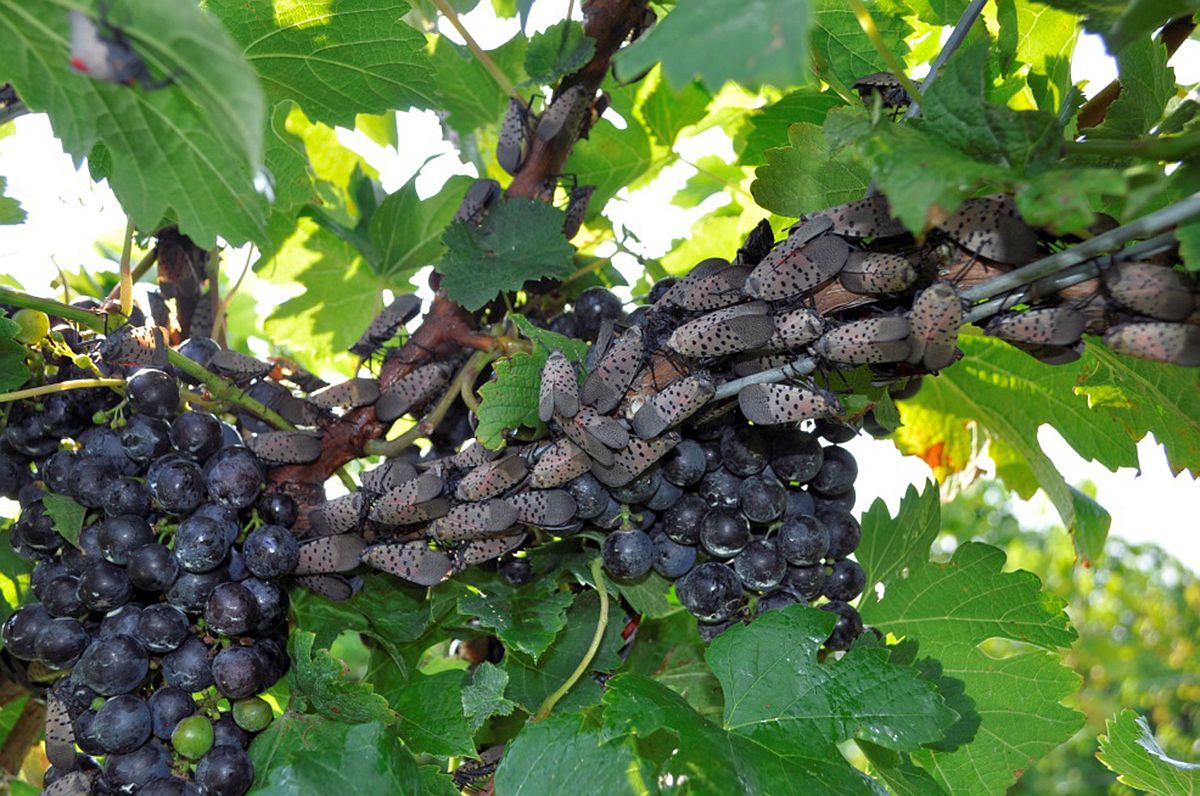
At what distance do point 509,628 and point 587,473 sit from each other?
0.22 m

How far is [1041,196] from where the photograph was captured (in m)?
0.78

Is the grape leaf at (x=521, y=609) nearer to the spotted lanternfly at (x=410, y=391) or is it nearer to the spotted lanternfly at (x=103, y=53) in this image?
the spotted lanternfly at (x=410, y=391)

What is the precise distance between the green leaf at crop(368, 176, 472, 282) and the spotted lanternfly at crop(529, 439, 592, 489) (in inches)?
26.7

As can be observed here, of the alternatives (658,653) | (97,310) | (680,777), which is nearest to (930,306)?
(680,777)

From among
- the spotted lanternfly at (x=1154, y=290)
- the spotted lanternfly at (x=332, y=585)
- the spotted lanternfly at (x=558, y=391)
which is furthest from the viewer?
the spotted lanternfly at (x=332, y=585)

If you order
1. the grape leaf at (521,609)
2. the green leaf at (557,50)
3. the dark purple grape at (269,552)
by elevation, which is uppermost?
the green leaf at (557,50)

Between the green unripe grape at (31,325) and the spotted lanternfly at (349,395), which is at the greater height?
the green unripe grape at (31,325)

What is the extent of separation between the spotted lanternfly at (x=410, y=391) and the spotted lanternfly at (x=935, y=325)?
2.12 feet

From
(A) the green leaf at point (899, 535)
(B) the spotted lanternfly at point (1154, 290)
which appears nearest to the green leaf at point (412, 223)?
(A) the green leaf at point (899, 535)

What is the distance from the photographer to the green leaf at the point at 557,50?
1326mm

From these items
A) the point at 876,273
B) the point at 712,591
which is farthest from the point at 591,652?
the point at 876,273

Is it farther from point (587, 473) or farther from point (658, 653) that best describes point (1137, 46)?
point (658, 653)

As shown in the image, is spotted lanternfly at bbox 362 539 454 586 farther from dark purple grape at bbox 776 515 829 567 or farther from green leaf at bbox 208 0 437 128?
green leaf at bbox 208 0 437 128

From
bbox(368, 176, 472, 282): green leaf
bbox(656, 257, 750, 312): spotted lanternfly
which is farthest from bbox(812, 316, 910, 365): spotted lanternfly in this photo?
bbox(368, 176, 472, 282): green leaf
